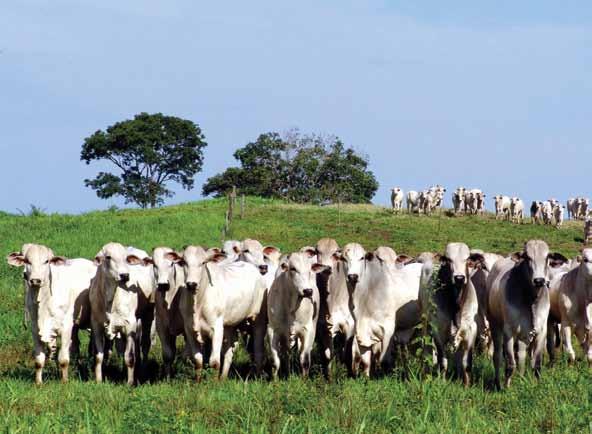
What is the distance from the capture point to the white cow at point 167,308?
15.2m

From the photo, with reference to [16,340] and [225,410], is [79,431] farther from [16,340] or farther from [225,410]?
[16,340]

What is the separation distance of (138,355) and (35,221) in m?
28.5

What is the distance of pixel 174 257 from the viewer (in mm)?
15211

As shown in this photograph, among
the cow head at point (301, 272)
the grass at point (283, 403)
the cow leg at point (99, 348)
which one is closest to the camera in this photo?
the grass at point (283, 403)

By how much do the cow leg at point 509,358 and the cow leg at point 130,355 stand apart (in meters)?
5.33

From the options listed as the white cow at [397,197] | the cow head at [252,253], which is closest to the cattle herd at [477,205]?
the white cow at [397,197]

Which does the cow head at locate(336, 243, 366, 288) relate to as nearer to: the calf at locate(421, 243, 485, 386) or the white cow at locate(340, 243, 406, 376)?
the white cow at locate(340, 243, 406, 376)

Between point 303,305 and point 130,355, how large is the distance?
266 cm

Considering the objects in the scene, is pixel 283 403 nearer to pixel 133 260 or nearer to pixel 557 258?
pixel 133 260

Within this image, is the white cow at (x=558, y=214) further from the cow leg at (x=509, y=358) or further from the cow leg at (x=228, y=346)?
the cow leg at (x=509, y=358)

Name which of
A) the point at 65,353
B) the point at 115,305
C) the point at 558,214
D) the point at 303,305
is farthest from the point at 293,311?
the point at 558,214

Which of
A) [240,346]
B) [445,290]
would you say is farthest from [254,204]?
[445,290]

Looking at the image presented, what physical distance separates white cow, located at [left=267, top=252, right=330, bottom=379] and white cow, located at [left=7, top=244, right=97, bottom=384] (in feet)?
9.89

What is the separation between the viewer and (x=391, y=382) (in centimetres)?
1345
